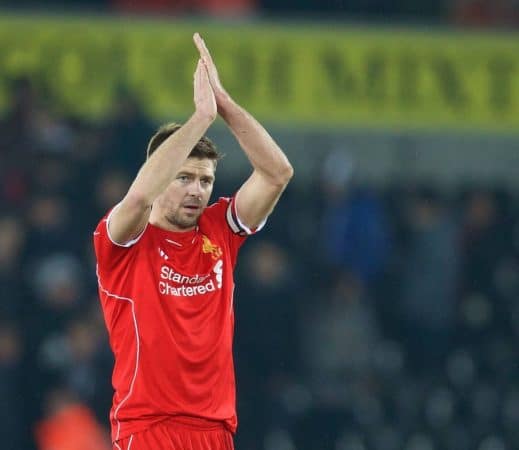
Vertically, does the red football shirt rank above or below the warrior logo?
below

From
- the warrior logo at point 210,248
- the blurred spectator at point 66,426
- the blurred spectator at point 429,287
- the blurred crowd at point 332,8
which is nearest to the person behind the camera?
the warrior logo at point 210,248

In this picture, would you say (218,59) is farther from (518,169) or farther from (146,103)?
(518,169)

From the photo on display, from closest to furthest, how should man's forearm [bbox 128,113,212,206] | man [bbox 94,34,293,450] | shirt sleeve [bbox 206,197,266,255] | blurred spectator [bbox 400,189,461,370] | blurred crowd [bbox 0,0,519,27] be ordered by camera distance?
man's forearm [bbox 128,113,212,206], man [bbox 94,34,293,450], shirt sleeve [bbox 206,197,266,255], blurred spectator [bbox 400,189,461,370], blurred crowd [bbox 0,0,519,27]

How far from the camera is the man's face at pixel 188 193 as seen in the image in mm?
5645

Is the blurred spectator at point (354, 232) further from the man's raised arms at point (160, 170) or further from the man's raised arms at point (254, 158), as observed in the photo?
the man's raised arms at point (160, 170)

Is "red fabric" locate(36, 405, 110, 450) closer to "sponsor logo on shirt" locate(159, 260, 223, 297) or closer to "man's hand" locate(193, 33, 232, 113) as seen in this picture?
"sponsor logo on shirt" locate(159, 260, 223, 297)

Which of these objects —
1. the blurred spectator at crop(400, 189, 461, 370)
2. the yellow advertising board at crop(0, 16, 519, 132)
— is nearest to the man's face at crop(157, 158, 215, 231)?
the blurred spectator at crop(400, 189, 461, 370)

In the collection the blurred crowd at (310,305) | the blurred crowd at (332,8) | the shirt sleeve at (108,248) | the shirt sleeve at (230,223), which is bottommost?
the blurred crowd at (310,305)

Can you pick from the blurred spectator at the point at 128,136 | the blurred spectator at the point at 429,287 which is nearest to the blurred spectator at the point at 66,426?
the blurred spectator at the point at 128,136

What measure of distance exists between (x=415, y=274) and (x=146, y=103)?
105 inches

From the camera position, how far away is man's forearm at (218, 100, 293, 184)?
5.72m

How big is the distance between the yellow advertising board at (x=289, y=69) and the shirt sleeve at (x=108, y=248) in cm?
631

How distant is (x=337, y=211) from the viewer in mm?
11680

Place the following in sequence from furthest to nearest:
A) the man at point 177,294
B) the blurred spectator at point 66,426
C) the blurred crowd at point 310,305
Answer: the blurred crowd at point 310,305 → the blurred spectator at point 66,426 → the man at point 177,294
